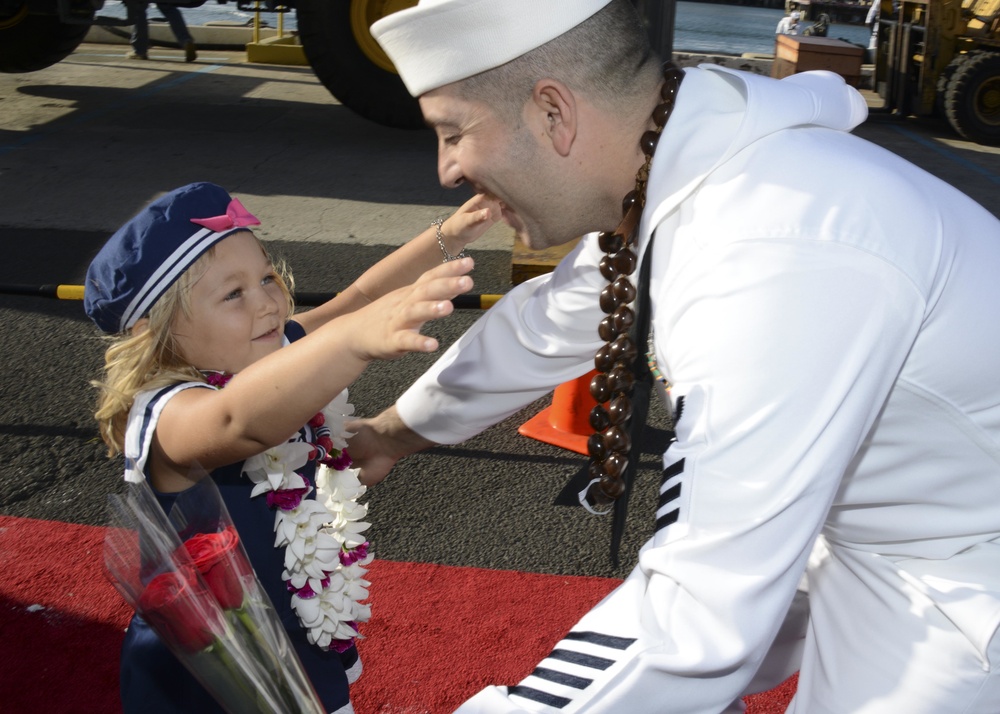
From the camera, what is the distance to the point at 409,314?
155cm

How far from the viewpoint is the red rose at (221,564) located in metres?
1.36

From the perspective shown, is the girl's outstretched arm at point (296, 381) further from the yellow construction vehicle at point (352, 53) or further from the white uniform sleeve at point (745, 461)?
the yellow construction vehicle at point (352, 53)

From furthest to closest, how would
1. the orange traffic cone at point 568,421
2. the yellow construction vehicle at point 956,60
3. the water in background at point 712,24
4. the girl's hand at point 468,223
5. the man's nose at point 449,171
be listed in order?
the water in background at point 712,24, the yellow construction vehicle at point 956,60, the orange traffic cone at point 568,421, the girl's hand at point 468,223, the man's nose at point 449,171

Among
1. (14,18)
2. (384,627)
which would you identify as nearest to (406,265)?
(384,627)

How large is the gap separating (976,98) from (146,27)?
29.4 feet

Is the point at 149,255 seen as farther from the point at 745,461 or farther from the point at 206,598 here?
the point at 745,461

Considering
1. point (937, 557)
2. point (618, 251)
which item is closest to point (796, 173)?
point (618, 251)

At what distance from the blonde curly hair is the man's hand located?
0.56 m

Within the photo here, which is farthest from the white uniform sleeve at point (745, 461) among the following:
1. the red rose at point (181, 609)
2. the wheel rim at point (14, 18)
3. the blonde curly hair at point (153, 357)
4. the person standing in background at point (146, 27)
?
the wheel rim at point (14, 18)

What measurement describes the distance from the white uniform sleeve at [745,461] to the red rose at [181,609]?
387 millimetres

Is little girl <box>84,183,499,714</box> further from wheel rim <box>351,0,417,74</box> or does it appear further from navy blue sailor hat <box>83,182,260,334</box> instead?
wheel rim <box>351,0,417,74</box>

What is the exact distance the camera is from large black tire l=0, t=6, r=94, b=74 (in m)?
10.1

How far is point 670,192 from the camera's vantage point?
1575 mm

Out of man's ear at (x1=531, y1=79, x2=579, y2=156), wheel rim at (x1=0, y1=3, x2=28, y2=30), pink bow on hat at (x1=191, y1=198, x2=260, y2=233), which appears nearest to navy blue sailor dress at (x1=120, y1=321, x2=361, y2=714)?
pink bow on hat at (x1=191, y1=198, x2=260, y2=233)
